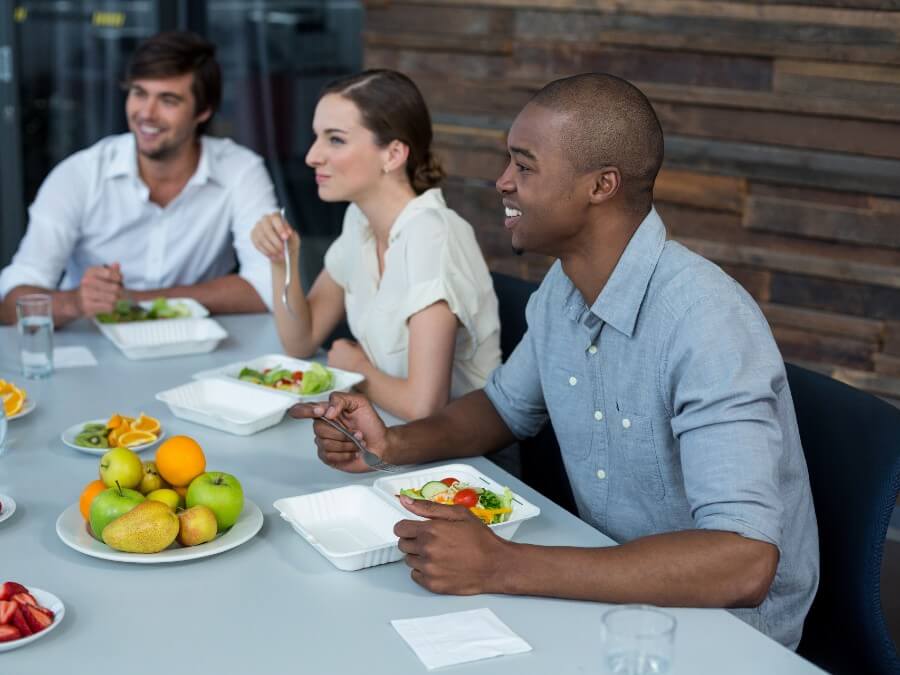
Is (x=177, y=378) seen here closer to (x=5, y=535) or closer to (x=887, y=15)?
(x=5, y=535)

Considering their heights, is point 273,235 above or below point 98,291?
above

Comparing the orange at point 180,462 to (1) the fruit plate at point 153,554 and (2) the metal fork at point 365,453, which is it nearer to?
(1) the fruit plate at point 153,554

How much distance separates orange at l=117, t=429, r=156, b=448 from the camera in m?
1.98

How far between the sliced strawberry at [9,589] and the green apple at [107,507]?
18 cm

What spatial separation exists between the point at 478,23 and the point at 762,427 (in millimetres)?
2912

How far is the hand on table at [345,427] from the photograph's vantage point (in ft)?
6.26

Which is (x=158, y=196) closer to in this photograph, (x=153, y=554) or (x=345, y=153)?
(x=345, y=153)

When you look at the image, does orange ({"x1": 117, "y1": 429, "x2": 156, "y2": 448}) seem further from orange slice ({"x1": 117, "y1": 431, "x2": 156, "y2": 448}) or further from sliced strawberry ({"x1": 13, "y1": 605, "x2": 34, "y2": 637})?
sliced strawberry ({"x1": 13, "y1": 605, "x2": 34, "y2": 637})

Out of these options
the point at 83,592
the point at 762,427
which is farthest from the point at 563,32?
the point at 83,592

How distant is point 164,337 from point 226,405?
52cm

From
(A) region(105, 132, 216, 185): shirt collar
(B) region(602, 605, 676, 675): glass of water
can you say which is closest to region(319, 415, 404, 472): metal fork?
(B) region(602, 605, 676, 675): glass of water

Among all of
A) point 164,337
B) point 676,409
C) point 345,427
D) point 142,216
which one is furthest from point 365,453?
point 142,216

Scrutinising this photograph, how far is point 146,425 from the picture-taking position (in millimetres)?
2059

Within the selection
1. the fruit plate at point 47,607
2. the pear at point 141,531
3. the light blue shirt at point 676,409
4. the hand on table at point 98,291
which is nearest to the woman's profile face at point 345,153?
the hand on table at point 98,291
